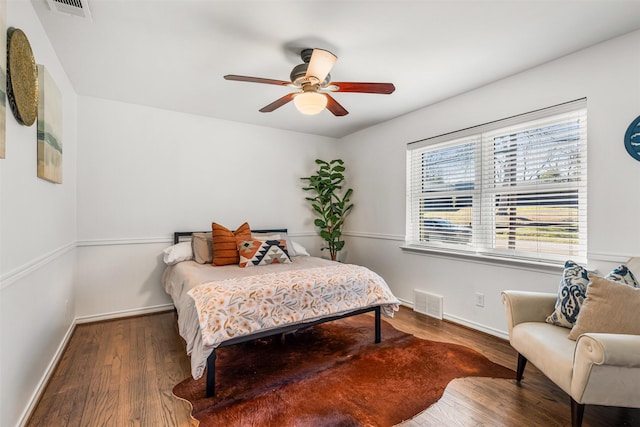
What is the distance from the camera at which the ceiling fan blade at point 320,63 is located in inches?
76.6

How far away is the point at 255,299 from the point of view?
2.17 meters

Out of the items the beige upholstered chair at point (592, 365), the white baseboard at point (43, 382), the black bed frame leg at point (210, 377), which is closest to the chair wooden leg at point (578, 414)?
the beige upholstered chair at point (592, 365)

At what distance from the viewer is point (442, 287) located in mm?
3402

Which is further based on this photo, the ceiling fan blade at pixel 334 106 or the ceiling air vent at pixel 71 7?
the ceiling fan blade at pixel 334 106

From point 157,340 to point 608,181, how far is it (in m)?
4.01

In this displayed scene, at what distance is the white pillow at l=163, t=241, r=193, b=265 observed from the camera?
3.29 metres

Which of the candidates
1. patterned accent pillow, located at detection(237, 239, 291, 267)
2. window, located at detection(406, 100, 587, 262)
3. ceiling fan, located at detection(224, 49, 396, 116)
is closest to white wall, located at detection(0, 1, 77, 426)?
ceiling fan, located at detection(224, 49, 396, 116)

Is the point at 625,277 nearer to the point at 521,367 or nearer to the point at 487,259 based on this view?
the point at 521,367

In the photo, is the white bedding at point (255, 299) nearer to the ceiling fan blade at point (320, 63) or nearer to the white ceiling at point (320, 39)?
the ceiling fan blade at point (320, 63)

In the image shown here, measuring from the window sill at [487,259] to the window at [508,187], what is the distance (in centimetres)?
6

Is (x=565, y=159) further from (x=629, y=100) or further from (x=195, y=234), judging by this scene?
(x=195, y=234)

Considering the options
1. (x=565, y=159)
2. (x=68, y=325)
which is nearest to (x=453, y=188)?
(x=565, y=159)

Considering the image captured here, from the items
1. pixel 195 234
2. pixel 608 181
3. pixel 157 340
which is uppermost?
pixel 608 181

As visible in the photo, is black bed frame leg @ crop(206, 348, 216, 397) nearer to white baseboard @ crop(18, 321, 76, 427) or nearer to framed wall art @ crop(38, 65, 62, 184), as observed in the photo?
white baseboard @ crop(18, 321, 76, 427)
